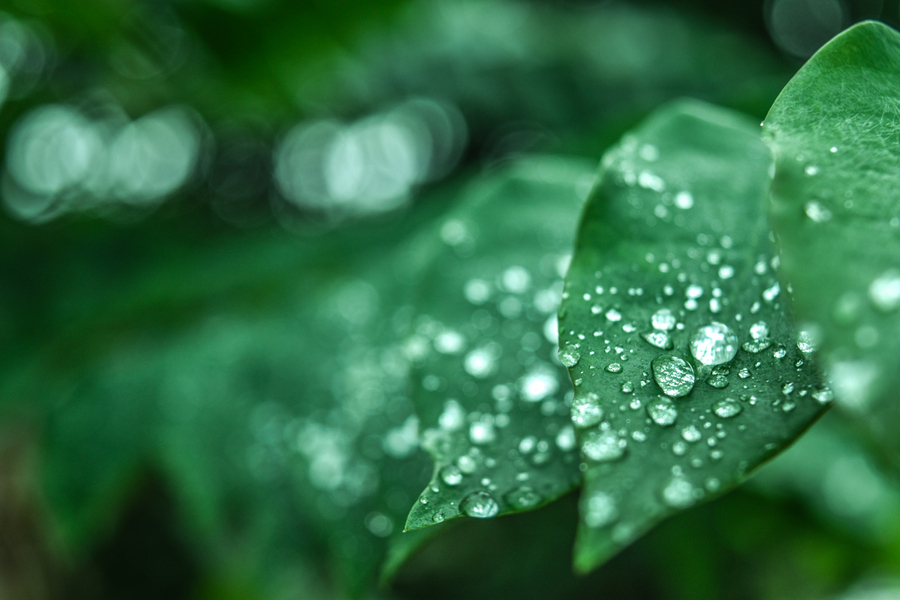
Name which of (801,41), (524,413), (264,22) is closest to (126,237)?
(264,22)

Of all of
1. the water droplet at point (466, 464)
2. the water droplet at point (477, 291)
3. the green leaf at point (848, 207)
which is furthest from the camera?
the water droplet at point (477, 291)

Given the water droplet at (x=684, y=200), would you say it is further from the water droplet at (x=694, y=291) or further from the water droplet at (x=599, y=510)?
the water droplet at (x=599, y=510)

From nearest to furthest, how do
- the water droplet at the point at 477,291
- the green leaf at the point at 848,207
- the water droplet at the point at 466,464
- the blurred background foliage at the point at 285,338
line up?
the green leaf at the point at 848,207 → the water droplet at the point at 466,464 → the water droplet at the point at 477,291 → the blurred background foliage at the point at 285,338

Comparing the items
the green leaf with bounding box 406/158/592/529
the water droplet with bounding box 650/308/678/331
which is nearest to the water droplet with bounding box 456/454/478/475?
the green leaf with bounding box 406/158/592/529

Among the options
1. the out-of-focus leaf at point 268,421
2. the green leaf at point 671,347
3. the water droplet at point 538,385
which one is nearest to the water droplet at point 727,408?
the green leaf at point 671,347

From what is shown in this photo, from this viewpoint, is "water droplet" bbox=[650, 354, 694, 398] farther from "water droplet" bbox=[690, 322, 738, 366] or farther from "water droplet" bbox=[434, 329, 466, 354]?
"water droplet" bbox=[434, 329, 466, 354]

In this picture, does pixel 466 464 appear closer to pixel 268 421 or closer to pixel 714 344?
pixel 714 344
